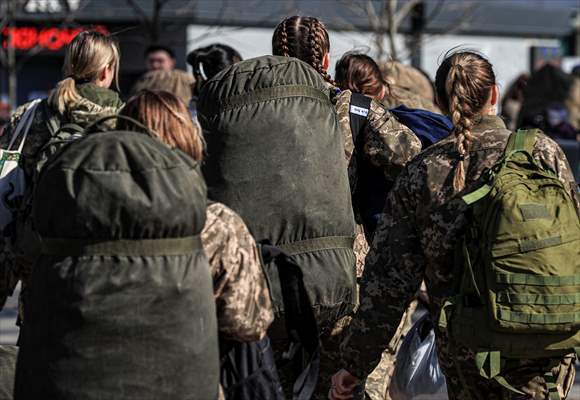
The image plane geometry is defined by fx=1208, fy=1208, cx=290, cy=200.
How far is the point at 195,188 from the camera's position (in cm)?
313

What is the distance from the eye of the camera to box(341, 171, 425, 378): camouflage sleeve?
4.16 metres

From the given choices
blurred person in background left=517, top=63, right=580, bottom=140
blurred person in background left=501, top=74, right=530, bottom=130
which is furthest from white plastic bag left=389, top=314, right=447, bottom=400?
blurred person in background left=501, top=74, right=530, bottom=130

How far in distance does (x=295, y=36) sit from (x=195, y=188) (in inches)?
74.8

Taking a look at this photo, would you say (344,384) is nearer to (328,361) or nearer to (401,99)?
(328,361)

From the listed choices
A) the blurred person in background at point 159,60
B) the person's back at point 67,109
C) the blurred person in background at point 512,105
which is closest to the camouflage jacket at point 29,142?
the person's back at point 67,109

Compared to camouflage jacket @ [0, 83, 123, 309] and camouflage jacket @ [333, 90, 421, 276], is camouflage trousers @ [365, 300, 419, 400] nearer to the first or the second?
camouflage jacket @ [333, 90, 421, 276]

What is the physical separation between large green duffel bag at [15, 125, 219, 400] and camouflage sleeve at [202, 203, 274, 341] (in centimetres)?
21

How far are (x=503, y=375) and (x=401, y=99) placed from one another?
2.71 metres

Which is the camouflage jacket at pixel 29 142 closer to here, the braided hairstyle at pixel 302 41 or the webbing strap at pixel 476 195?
the braided hairstyle at pixel 302 41

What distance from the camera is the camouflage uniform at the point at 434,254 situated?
4016 millimetres

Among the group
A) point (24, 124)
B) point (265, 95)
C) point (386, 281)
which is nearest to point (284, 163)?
point (265, 95)

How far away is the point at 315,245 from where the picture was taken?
4457mm

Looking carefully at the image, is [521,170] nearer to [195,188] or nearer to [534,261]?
[534,261]

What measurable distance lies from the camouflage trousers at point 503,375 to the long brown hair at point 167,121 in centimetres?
122
